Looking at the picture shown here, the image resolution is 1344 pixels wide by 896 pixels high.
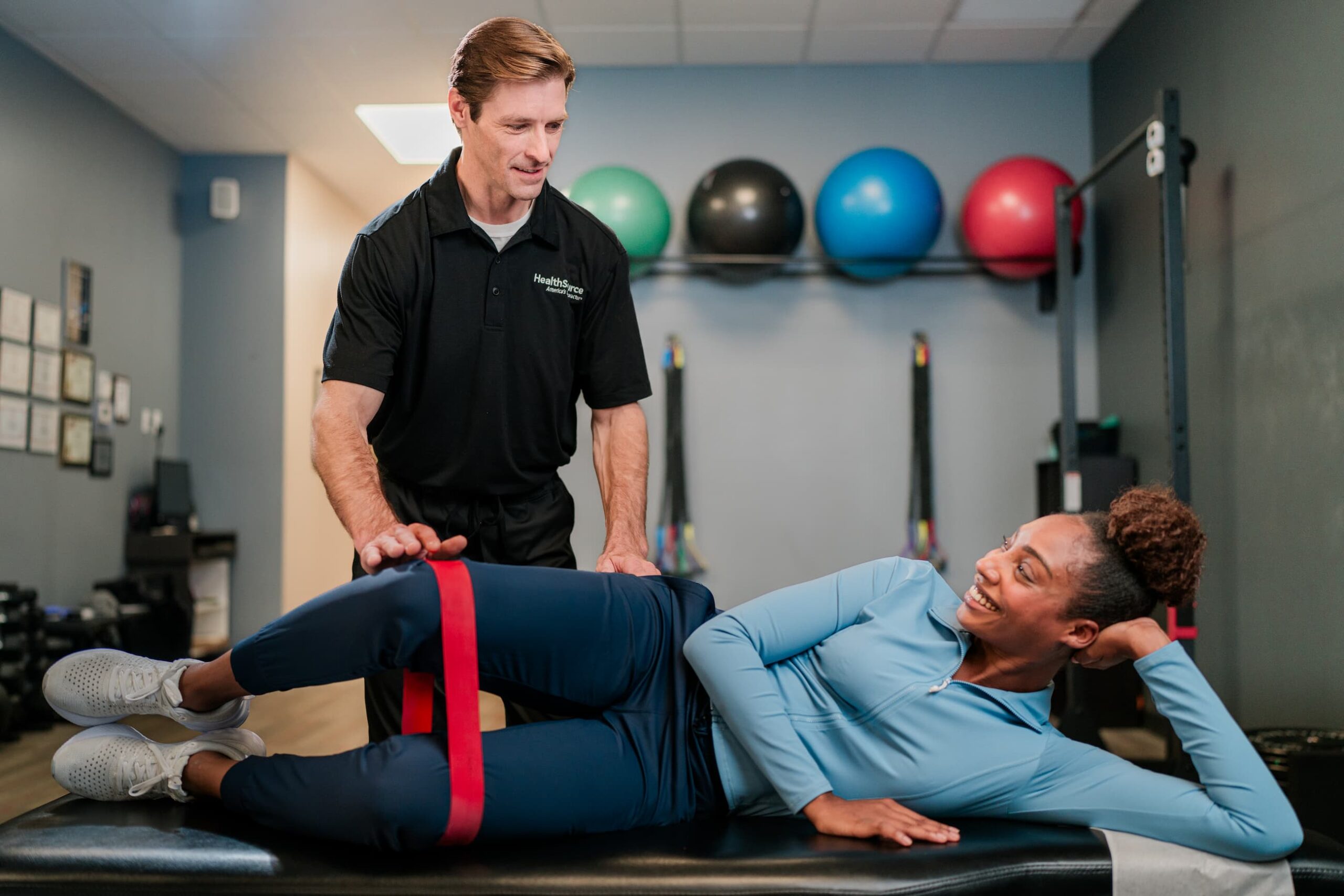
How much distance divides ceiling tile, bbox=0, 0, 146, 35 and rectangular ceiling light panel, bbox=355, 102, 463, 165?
40.0 inches

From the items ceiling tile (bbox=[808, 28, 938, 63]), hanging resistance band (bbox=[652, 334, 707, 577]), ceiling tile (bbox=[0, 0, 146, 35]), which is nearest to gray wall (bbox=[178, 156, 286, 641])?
ceiling tile (bbox=[0, 0, 146, 35])

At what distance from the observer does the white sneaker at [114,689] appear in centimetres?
140

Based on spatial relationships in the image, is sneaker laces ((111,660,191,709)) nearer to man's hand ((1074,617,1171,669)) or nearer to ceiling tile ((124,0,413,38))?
man's hand ((1074,617,1171,669))

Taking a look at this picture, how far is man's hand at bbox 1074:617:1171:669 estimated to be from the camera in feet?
4.29

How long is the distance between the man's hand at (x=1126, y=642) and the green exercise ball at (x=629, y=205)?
251cm

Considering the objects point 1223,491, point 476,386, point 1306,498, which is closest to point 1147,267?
point 1223,491

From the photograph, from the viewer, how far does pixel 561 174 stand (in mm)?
3986

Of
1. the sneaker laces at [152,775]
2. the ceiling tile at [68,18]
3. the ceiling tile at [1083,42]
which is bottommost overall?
the sneaker laces at [152,775]

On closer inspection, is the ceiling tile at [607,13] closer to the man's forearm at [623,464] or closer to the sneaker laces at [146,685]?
the man's forearm at [623,464]

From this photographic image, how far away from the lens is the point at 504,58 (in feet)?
5.10

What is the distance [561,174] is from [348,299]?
2475mm

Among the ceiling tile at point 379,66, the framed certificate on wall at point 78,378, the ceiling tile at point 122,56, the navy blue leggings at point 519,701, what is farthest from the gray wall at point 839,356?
the navy blue leggings at point 519,701

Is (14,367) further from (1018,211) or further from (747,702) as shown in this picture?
(747,702)

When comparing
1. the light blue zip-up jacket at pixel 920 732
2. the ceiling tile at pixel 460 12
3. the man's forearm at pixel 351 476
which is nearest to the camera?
the light blue zip-up jacket at pixel 920 732
